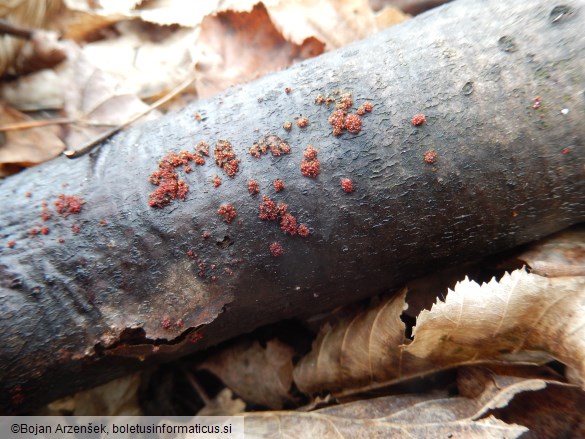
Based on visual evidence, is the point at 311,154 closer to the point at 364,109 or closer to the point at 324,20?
the point at 364,109

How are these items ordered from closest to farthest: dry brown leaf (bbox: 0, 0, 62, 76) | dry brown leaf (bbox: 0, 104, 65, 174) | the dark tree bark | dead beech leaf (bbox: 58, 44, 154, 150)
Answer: the dark tree bark → dry brown leaf (bbox: 0, 104, 65, 174) → dead beech leaf (bbox: 58, 44, 154, 150) → dry brown leaf (bbox: 0, 0, 62, 76)

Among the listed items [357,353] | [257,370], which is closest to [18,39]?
[257,370]

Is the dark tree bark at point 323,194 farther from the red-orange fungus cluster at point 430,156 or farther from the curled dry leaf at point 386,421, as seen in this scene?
the curled dry leaf at point 386,421

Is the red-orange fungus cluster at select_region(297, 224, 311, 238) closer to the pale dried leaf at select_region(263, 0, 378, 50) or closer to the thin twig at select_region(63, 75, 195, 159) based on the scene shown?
the thin twig at select_region(63, 75, 195, 159)

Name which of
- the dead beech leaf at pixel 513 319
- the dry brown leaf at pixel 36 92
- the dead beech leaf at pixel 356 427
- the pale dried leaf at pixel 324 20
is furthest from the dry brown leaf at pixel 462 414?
the dry brown leaf at pixel 36 92

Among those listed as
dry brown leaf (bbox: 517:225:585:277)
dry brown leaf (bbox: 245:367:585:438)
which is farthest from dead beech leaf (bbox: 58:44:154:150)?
dry brown leaf (bbox: 517:225:585:277)

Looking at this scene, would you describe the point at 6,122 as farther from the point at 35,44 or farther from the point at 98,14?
the point at 98,14
